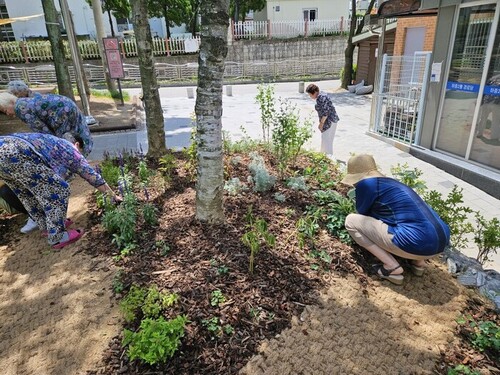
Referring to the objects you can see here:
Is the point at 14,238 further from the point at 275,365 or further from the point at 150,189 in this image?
the point at 275,365

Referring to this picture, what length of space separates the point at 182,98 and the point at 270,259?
45.7ft

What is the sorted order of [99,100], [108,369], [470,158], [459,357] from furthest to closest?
[99,100] → [470,158] → [459,357] → [108,369]

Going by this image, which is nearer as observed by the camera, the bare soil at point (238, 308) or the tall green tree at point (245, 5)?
the bare soil at point (238, 308)

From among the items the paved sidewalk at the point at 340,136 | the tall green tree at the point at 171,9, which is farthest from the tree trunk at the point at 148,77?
the tall green tree at the point at 171,9

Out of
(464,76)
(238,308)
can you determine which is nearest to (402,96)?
(464,76)

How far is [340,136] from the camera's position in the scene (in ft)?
28.6

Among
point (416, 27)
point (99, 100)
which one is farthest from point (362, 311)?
point (99, 100)

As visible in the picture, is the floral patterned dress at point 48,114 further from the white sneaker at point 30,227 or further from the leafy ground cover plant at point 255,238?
the leafy ground cover plant at point 255,238

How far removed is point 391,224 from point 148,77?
4047 mm

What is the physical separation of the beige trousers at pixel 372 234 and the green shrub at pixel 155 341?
5.76ft

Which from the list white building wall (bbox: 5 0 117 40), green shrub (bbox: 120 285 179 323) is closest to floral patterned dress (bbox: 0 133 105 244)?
green shrub (bbox: 120 285 179 323)

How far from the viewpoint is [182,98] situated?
15750 mm

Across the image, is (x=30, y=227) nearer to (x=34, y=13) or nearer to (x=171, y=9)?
(x=171, y=9)

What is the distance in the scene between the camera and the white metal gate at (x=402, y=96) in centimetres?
695
